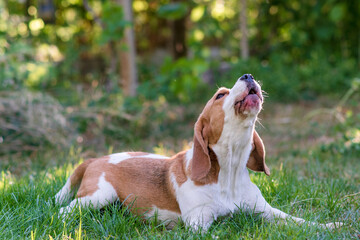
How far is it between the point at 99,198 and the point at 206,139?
0.94 metres

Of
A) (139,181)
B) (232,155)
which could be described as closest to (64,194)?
(139,181)

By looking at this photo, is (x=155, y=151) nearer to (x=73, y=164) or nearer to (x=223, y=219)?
(x=73, y=164)

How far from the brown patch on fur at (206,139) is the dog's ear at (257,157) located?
0.35m

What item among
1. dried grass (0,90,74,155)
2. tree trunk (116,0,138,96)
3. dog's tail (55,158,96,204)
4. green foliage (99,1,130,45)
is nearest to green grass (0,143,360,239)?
dog's tail (55,158,96,204)

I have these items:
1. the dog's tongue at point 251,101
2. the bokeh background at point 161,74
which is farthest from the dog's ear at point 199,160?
the bokeh background at point 161,74

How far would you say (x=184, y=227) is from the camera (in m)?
3.07

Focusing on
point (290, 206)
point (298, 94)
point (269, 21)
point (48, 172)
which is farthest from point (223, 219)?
point (269, 21)

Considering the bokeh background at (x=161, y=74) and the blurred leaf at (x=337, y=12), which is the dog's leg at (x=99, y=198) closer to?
the bokeh background at (x=161, y=74)

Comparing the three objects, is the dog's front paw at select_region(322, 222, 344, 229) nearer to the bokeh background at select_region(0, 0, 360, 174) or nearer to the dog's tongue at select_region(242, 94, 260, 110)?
the dog's tongue at select_region(242, 94, 260, 110)

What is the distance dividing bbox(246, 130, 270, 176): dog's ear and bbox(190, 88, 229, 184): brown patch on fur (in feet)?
1.13

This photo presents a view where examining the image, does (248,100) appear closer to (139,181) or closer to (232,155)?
(232,155)

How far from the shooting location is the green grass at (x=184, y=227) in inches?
112

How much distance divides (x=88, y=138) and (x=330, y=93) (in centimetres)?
492

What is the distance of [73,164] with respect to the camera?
4891 millimetres
